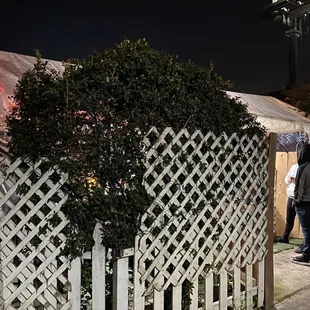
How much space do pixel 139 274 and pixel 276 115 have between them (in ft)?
12.8

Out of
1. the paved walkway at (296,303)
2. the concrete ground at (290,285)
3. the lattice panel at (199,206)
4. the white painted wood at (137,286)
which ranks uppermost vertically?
the lattice panel at (199,206)

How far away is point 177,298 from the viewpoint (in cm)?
323

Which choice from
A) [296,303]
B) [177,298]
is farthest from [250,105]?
[177,298]

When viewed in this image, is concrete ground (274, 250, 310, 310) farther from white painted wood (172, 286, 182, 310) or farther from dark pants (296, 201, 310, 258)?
white painted wood (172, 286, 182, 310)

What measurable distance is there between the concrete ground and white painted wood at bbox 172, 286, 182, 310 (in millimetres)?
1542

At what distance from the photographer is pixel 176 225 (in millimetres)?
3152

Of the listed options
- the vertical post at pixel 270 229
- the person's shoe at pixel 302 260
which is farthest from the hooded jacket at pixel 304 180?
the vertical post at pixel 270 229

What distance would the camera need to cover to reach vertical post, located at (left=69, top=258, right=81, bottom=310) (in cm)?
276

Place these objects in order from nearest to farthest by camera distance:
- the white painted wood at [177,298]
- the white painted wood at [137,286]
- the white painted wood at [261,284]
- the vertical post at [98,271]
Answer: the vertical post at [98,271], the white painted wood at [137,286], the white painted wood at [177,298], the white painted wood at [261,284]

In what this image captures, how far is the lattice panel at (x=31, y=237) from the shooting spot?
259 centimetres

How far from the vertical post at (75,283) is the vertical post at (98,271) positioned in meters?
0.12

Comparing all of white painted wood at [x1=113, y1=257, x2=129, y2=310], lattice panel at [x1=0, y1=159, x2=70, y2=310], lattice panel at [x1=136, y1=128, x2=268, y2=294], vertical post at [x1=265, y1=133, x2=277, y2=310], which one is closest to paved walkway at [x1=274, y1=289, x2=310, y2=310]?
vertical post at [x1=265, y1=133, x2=277, y2=310]

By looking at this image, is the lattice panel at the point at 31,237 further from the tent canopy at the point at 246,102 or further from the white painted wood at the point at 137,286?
the tent canopy at the point at 246,102

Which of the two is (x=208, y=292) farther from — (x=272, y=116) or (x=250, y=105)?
(x=250, y=105)
